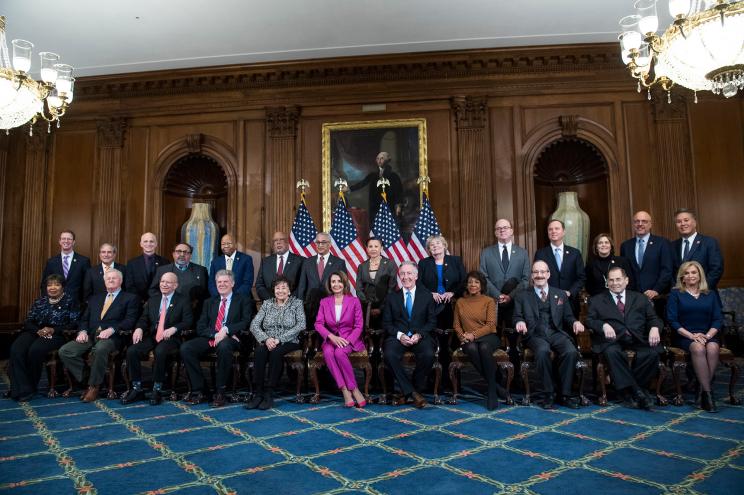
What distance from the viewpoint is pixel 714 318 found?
4613 mm

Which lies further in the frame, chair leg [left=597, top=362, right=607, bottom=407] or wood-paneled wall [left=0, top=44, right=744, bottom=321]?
wood-paneled wall [left=0, top=44, right=744, bottom=321]

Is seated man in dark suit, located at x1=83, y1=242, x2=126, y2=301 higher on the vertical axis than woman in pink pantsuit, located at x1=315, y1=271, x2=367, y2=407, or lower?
higher

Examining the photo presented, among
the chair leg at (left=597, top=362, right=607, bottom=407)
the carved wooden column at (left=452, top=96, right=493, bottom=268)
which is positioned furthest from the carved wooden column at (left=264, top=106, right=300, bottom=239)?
the chair leg at (left=597, top=362, right=607, bottom=407)

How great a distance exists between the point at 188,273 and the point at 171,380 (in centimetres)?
124

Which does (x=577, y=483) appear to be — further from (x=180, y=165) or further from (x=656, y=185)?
(x=180, y=165)

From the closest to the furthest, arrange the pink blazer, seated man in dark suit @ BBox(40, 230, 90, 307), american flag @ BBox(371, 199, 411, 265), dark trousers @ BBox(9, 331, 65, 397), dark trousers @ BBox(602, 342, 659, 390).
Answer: dark trousers @ BBox(602, 342, 659, 390)
the pink blazer
dark trousers @ BBox(9, 331, 65, 397)
seated man in dark suit @ BBox(40, 230, 90, 307)
american flag @ BBox(371, 199, 411, 265)

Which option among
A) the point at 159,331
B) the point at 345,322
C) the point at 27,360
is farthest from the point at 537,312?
the point at 27,360

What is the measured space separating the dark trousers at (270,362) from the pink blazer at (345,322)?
0.35 metres

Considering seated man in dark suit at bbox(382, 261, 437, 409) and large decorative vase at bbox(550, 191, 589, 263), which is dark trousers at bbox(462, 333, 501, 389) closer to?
seated man in dark suit at bbox(382, 261, 437, 409)

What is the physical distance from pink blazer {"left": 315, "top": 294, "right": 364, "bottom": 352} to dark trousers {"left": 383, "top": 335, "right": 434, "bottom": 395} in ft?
1.06

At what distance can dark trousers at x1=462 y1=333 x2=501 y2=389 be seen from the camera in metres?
4.54

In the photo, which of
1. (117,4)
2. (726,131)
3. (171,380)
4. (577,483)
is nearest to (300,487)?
(577,483)

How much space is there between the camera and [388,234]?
23.7ft

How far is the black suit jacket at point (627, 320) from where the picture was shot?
185 inches
